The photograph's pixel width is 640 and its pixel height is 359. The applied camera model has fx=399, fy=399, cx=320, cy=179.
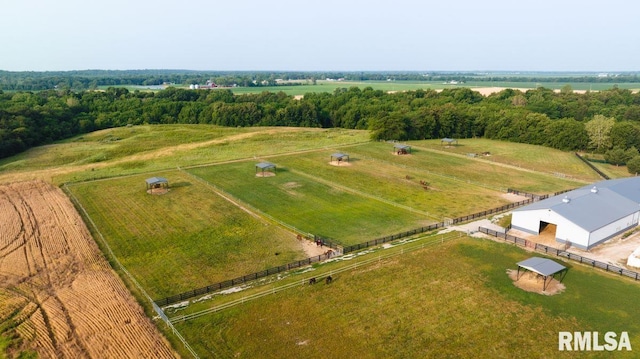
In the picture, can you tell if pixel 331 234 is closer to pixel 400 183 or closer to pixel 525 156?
pixel 400 183

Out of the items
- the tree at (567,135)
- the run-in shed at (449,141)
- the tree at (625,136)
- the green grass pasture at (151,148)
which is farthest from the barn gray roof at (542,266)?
the tree at (567,135)

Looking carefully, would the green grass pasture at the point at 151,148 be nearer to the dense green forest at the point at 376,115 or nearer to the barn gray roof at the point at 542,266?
the dense green forest at the point at 376,115

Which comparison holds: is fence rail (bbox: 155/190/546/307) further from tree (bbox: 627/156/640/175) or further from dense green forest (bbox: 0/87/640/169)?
dense green forest (bbox: 0/87/640/169)

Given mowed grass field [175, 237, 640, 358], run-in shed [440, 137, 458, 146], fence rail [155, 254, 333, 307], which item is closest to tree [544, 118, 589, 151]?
run-in shed [440, 137, 458, 146]

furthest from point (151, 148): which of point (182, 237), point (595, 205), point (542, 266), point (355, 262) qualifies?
point (595, 205)

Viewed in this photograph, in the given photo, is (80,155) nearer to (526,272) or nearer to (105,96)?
(105,96)

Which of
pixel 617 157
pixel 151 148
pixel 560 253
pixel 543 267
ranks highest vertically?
pixel 617 157

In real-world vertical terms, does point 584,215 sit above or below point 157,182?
above
